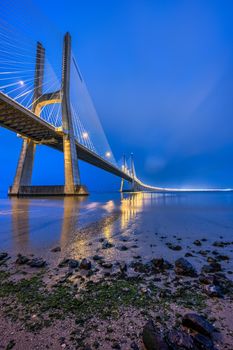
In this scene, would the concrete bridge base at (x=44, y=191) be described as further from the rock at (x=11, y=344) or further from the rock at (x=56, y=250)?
the rock at (x=11, y=344)

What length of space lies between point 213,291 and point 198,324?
2.68 ft

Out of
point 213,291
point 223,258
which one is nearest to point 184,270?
point 213,291

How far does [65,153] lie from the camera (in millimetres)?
33406

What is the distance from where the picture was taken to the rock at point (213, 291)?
226 centimetres

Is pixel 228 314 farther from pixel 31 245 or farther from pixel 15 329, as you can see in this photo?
pixel 31 245

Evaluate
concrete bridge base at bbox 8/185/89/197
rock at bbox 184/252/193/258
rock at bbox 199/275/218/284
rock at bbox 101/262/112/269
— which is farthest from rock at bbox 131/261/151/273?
concrete bridge base at bbox 8/185/89/197

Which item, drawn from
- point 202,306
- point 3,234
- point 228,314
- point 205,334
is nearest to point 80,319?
point 205,334

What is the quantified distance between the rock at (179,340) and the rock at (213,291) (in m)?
0.91

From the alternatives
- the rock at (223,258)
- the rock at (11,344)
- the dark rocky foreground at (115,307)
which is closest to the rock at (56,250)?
the dark rocky foreground at (115,307)

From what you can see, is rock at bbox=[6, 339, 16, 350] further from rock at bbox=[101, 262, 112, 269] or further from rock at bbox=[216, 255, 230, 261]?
rock at bbox=[216, 255, 230, 261]

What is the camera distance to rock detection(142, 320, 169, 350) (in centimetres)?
143

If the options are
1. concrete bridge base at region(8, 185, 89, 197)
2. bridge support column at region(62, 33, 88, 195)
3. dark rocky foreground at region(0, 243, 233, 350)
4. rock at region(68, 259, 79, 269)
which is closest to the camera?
dark rocky foreground at region(0, 243, 233, 350)

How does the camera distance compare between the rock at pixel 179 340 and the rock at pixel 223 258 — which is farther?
the rock at pixel 223 258

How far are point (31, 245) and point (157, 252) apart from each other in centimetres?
297
